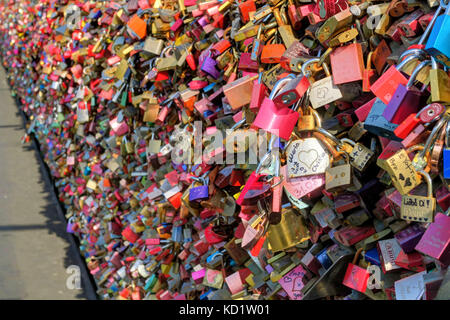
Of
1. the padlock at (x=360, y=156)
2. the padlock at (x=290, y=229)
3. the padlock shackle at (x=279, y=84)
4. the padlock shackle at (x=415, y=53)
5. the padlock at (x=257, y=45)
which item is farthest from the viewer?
the padlock at (x=257, y=45)

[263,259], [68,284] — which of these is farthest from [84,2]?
[263,259]

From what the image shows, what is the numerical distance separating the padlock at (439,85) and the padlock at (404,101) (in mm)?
68

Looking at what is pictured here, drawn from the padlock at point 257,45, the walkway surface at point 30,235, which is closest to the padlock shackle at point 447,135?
the padlock at point 257,45

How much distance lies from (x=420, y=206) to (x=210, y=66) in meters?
1.23

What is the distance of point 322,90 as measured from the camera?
4.97 ft

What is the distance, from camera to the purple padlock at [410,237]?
4.20 ft

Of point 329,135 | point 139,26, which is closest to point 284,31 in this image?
point 329,135

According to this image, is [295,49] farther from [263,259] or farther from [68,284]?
[68,284]

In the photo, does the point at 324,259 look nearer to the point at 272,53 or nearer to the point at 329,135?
the point at 329,135

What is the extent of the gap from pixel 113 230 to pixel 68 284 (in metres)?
0.81

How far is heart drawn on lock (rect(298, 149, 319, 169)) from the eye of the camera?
4.77 feet

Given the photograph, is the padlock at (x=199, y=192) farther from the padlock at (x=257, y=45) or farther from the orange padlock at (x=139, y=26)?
the orange padlock at (x=139, y=26)

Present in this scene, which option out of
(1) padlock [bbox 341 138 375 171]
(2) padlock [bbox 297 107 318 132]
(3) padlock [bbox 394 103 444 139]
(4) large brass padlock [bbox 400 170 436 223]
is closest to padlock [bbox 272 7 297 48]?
Result: (2) padlock [bbox 297 107 318 132]

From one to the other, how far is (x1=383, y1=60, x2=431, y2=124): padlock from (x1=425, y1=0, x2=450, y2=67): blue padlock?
4cm
